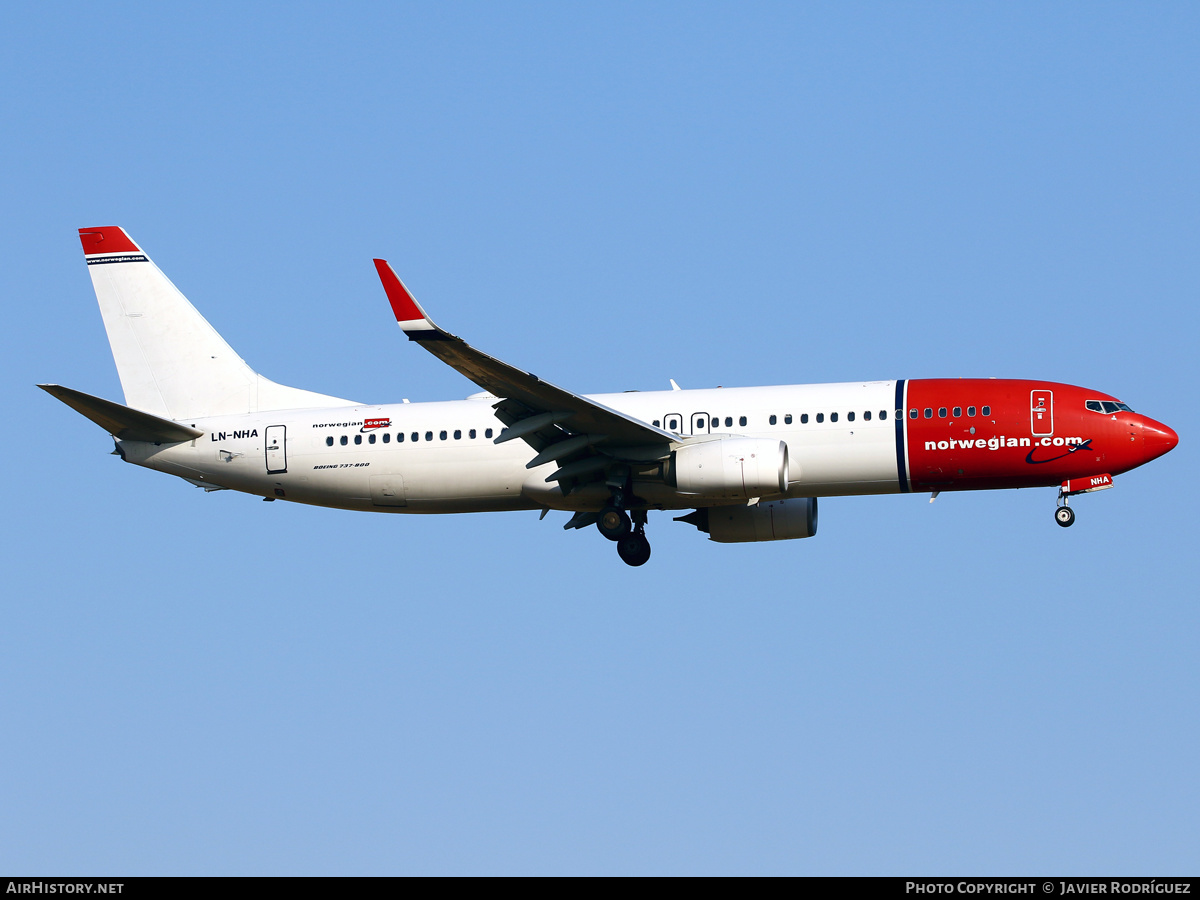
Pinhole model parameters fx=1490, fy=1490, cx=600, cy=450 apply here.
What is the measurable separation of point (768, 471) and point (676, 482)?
2341 mm

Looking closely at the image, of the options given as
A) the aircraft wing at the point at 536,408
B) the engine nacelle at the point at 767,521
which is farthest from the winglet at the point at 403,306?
the engine nacelle at the point at 767,521

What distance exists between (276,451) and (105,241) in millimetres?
8971

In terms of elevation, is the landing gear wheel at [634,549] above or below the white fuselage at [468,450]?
below

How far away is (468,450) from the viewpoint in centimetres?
3778

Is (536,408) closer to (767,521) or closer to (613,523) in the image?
(613,523)

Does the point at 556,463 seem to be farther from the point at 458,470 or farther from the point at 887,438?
the point at 887,438

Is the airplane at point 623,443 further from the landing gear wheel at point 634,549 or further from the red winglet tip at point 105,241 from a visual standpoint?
the red winglet tip at point 105,241

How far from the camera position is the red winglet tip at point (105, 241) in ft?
140

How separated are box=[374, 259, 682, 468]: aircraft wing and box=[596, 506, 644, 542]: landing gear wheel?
172 cm

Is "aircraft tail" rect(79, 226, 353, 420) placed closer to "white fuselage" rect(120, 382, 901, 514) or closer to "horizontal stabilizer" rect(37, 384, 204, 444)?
"white fuselage" rect(120, 382, 901, 514)

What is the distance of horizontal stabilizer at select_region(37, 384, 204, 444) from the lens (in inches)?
1469

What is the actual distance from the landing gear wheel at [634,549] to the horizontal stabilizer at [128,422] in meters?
11.6

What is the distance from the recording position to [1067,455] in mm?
35656
